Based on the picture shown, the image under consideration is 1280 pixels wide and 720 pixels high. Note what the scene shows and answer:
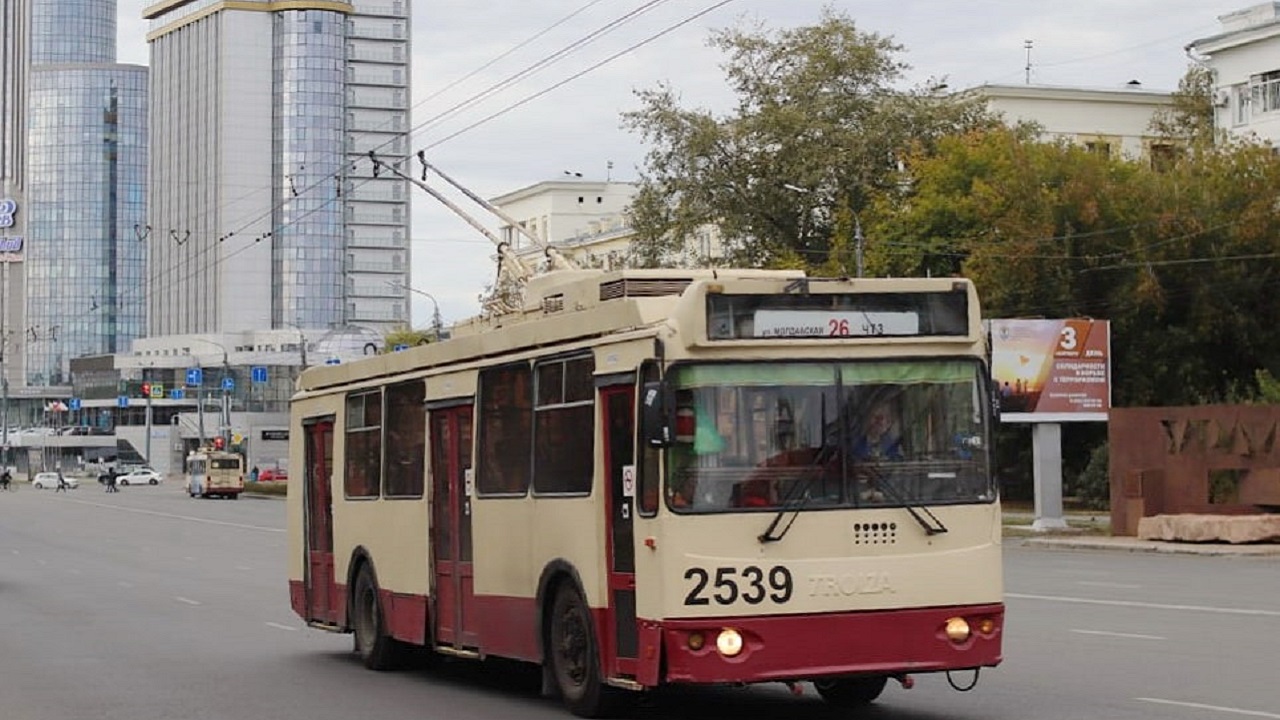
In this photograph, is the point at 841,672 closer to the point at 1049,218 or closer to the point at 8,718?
the point at 8,718

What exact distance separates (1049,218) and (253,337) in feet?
411

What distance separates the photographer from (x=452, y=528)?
15.4 meters

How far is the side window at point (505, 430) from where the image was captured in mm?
13992

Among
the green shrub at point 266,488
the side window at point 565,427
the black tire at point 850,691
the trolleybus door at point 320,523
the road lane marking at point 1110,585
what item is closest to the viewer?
the side window at point 565,427

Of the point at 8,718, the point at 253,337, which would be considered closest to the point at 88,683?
the point at 8,718

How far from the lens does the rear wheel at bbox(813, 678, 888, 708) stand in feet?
44.2

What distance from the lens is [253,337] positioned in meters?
177

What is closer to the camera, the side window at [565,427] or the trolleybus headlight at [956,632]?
the trolleybus headlight at [956,632]

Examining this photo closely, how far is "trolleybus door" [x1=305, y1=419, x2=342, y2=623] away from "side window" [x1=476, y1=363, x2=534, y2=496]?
4291 millimetres

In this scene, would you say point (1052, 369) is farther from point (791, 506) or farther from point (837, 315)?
point (791, 506)

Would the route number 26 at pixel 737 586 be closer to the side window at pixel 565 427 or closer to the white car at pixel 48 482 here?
the side window at pixel 565 427

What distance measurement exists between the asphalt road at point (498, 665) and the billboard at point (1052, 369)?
1011 cm

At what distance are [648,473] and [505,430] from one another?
260 cm

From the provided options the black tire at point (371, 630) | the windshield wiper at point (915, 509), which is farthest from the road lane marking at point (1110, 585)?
the windshield wiper at point (915, 509)
